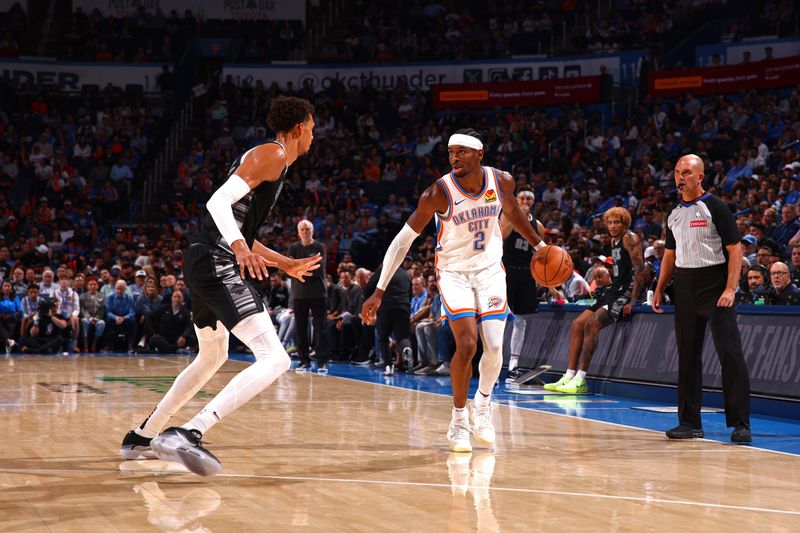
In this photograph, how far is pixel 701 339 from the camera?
8281 millimetres

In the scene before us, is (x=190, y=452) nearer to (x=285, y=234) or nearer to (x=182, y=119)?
(x=285, y=234)

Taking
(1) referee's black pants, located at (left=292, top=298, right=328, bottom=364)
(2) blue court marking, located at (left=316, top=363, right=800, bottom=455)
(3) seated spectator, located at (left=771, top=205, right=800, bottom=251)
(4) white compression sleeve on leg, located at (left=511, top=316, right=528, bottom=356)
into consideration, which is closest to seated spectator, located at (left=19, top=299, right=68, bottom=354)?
(1) referee's black pants, located at (left=292, top=298, right=328, bottom=364)

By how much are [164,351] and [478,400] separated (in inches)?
559

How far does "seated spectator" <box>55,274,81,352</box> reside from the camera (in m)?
20.2

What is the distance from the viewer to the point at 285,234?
24.7 metres

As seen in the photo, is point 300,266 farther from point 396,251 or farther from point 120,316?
point 120,316

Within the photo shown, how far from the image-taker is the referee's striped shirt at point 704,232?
814cm

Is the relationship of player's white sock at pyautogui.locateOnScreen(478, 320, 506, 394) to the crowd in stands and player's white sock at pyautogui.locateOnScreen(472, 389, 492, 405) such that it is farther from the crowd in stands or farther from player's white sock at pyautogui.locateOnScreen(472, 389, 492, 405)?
the crowd in stands

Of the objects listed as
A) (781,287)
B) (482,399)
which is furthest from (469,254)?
(781,287)

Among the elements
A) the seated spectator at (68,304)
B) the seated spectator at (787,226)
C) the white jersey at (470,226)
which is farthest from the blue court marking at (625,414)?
the seated spectator at (68,304)

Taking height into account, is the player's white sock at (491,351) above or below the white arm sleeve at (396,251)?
below

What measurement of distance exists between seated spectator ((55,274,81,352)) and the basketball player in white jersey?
1437 cm

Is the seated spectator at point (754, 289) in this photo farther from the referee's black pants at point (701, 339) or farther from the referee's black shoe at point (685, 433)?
the referee's black shoe at point (685, 433)

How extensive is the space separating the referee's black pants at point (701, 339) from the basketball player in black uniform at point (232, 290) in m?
3.64
